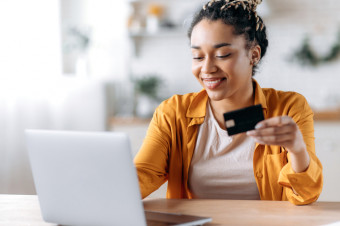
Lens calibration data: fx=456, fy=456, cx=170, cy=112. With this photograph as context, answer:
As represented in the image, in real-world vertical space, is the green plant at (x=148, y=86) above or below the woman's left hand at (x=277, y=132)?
below

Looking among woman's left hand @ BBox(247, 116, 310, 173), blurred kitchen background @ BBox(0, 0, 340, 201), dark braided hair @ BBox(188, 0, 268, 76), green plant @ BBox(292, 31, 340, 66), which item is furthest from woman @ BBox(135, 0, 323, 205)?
green plant @ BBox(292, 31, 340, 66)

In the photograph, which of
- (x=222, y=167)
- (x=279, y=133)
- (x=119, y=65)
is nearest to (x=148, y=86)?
(x=119, y=65)

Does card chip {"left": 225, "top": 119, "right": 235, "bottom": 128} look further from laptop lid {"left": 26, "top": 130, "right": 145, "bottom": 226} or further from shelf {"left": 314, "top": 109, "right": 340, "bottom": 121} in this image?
shelf {"left": 314, "top": 109, "right": 340, "bottom": 121}

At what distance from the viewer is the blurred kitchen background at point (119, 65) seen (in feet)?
11.2

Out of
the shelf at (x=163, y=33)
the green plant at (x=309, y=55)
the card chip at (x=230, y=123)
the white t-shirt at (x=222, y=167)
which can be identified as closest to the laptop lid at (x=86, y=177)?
the card chip at (x=230, y=123)

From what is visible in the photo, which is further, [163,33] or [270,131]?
[163,33]

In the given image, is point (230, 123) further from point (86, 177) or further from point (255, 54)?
point (255, 54)

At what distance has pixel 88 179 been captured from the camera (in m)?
1.06

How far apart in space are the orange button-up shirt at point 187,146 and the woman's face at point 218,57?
0.15 m

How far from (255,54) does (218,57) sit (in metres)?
0.21

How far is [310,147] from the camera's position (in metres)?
1.50

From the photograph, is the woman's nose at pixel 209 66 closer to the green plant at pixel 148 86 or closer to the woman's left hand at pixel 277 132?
the woman's left hand at pixel 277 132

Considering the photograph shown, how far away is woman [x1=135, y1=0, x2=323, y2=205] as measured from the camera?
1.56 meters

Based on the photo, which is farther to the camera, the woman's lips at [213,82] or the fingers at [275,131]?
the woman's lips at [213,82]
